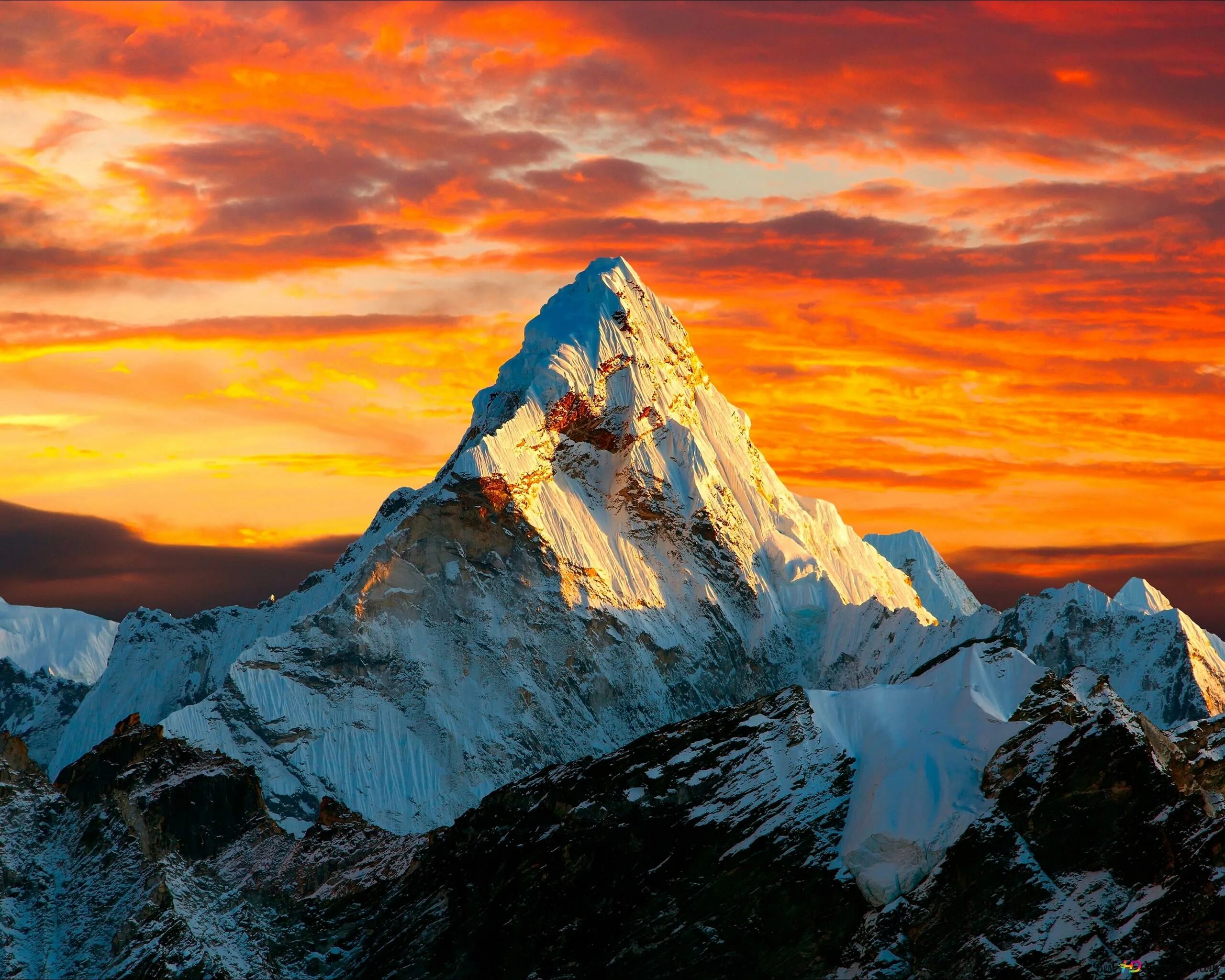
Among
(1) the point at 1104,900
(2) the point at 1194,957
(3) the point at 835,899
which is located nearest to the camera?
(2) the point at 1194,957

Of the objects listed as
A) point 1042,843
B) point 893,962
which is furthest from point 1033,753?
point 893,962

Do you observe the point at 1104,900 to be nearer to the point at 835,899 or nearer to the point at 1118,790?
the point at 1118,790

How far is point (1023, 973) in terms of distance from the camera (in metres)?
178

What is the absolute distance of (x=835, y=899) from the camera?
197 metres

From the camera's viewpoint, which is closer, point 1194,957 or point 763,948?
point 1194,957

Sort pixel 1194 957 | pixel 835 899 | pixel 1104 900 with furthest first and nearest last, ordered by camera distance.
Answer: pixel 835 899 → pixel 1104 900 → pixel 1194 957

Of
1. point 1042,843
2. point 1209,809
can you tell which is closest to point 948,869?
point 1042,843

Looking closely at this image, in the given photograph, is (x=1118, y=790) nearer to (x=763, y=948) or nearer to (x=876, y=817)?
(x=876, y=817)

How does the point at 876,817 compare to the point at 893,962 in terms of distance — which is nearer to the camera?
the point at 893,962

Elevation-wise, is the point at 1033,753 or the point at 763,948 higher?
the point at 1033,753

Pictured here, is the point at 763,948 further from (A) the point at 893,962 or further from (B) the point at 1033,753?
(B) the point at 1033,753

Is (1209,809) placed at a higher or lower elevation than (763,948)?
higher

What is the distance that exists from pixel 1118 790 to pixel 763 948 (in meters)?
36.9

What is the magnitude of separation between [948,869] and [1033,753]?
52.1 feet
